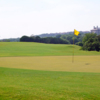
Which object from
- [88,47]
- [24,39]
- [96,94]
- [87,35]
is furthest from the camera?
[24,39]

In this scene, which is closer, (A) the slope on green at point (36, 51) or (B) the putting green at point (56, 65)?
(B) the putting green at point (56, 65)

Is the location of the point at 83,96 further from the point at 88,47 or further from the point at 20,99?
the point at 88,47

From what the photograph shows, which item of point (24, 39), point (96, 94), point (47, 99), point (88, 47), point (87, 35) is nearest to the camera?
point (47, 99)

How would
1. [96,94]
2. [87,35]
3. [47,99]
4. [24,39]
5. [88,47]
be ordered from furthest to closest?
[24,39] → [87,35] → [88,47] → [96,94] → [47,99]

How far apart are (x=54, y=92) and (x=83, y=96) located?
1.03 meters

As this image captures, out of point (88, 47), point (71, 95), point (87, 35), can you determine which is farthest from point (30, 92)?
point (87, 35)

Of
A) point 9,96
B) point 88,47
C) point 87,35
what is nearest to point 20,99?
point 9,96

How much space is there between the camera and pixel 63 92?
23.3 ft

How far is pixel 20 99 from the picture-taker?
644 centimetres

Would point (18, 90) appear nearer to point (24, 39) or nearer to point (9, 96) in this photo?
point (9, 96)

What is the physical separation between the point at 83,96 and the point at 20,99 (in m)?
2.09

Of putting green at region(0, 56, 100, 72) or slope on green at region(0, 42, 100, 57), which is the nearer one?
putting green at region(0, 56, 100, 72)

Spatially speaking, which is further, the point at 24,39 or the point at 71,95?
the point at 24,39

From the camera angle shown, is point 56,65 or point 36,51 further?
point 36,51
